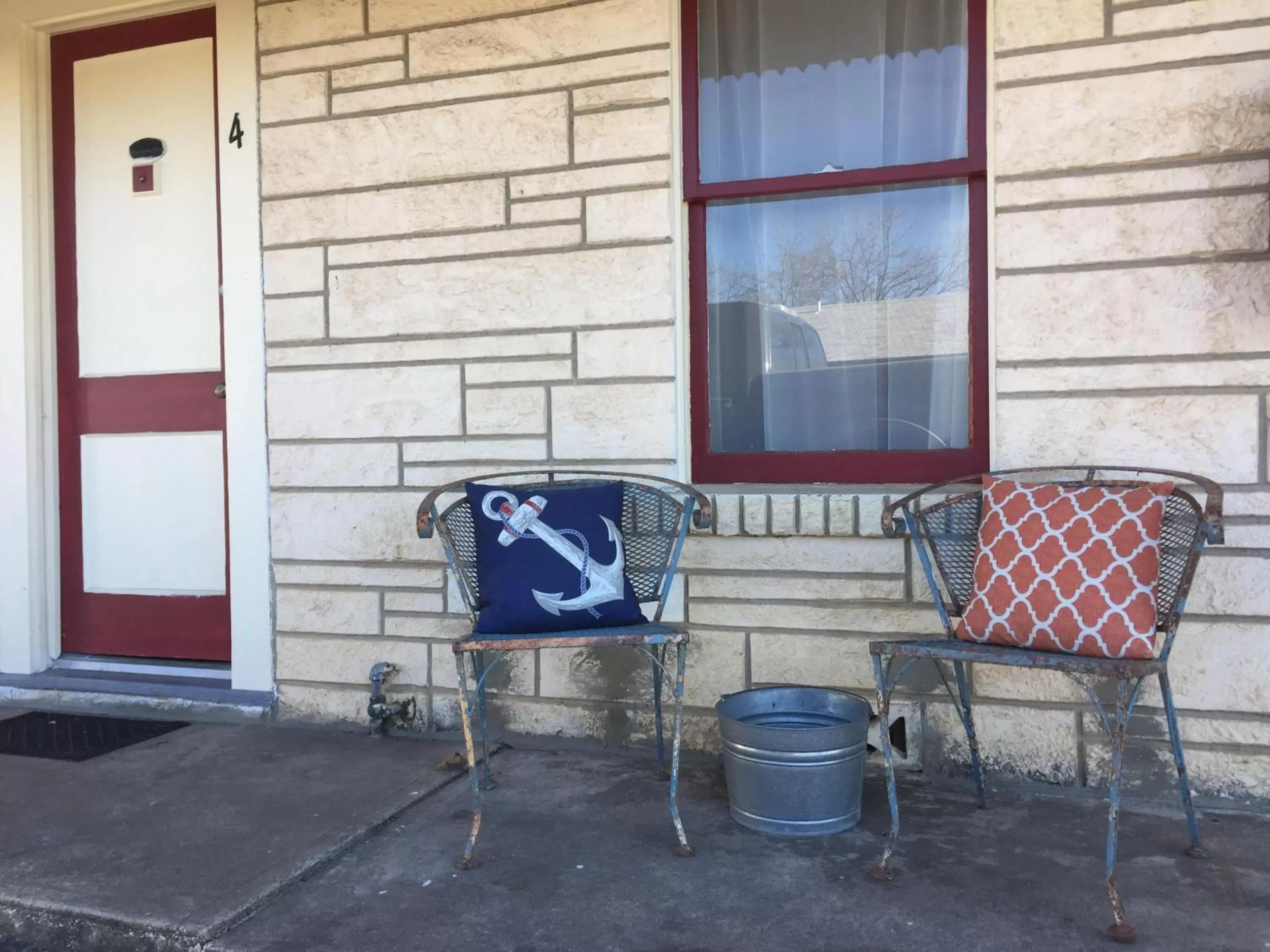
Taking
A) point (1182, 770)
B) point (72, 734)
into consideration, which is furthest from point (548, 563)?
point (72, 734)

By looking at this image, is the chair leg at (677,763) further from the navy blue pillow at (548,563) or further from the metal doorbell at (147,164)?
the metal doorbell at (147,164)

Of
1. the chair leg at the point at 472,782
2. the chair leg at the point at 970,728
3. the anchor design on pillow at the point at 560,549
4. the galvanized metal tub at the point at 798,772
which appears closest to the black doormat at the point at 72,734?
the chair leg at the point at 472,782

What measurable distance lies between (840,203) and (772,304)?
38 centimetres

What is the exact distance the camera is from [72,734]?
140 inches

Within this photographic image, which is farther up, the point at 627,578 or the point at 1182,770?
the point at 627,578

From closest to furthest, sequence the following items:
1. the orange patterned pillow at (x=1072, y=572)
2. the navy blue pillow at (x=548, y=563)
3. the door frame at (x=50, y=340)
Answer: the orange patterned pillow at (x=1072, y=572)
the navy blue pillow at (x=548, y=563)
the door frame at (x=50, y=340)

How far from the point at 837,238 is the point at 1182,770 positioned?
1.80 meters

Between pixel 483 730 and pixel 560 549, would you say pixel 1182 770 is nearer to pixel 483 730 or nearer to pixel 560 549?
pixel 560 549

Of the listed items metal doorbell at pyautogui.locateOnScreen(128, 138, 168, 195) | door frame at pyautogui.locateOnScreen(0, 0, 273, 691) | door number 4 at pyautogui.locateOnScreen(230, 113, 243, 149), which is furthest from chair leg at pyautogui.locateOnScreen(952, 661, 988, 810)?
metal doorbell at pyautogui.locateOnScreen(128, 138, 168, 195)

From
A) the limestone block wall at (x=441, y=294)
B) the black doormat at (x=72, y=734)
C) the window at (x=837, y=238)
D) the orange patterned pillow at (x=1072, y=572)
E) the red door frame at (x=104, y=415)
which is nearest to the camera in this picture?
the orange patterned pillow at (x=1072, y=572)

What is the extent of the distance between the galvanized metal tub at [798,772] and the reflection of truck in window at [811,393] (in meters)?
0.90

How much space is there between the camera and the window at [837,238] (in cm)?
309

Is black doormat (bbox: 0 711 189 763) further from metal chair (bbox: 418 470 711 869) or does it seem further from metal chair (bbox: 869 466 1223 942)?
metal chair (bbox: 869 466 1223 942)

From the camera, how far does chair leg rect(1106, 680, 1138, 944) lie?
202cm
